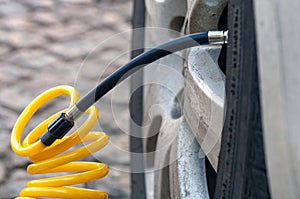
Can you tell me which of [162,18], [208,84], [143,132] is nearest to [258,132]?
[208,84]

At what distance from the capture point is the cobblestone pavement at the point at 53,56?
9.90 ft

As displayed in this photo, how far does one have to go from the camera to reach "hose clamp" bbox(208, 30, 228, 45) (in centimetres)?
153

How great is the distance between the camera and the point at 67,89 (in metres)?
1.84

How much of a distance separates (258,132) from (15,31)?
3282 millimetres

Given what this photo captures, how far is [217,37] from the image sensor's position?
5.06 ft

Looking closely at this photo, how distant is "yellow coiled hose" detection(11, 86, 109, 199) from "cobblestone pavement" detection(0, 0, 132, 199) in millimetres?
581

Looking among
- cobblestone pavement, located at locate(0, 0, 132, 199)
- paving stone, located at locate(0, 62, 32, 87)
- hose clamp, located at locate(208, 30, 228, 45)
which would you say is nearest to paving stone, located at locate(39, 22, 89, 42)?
cobblestone pavement, located at locate(0, 0, 132, 199)

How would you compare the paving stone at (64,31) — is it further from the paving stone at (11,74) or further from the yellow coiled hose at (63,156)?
the yellow coiled hose at (63,156)

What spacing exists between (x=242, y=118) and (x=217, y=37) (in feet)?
0.99

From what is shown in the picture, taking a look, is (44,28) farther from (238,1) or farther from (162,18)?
(238,1)

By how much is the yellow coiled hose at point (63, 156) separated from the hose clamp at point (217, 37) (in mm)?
363

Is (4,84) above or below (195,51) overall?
above

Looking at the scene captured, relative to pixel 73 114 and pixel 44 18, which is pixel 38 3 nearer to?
pixel 44 18

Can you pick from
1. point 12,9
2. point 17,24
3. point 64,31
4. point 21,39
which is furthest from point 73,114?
point 12,9
